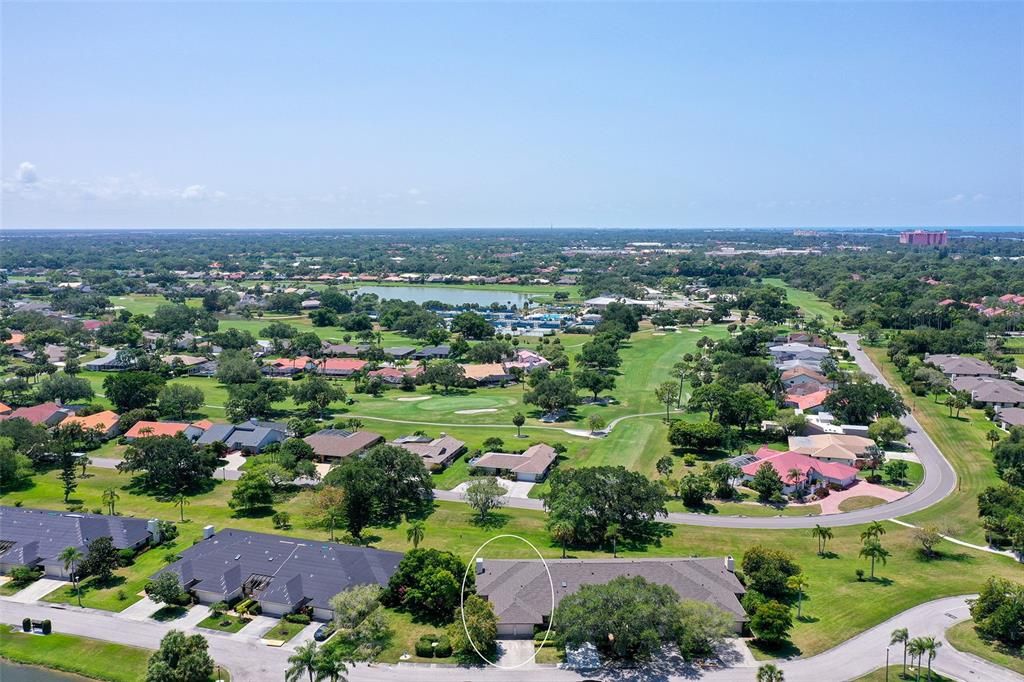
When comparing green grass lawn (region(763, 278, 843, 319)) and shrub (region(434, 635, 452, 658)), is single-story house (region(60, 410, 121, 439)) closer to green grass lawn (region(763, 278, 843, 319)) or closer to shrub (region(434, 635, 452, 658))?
shrub (region(434, 635, 452, 658))

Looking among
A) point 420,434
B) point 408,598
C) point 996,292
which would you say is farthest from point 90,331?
point 996,292

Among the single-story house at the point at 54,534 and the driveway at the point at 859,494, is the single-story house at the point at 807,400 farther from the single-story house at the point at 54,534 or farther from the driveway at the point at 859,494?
the single-story house at the point at 54,534

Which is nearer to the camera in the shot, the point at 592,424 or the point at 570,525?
the point at 570,525

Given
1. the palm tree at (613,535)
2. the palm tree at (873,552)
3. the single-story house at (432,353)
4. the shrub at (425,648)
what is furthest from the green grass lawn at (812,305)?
the shrub at (425,648)

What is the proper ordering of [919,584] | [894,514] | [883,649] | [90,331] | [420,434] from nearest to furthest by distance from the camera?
[883,649] < [919,584] < [894,514] < [420,434] < [90,331]

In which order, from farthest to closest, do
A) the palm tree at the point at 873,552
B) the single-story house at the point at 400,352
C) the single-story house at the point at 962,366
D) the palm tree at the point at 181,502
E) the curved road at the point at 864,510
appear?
the single-story house at the point at 400,352
the single-story house at the point at 962,366
the palm tree at the point at 181,502
the curved road at the point at 864,510
the palm tree at the point at 873,552

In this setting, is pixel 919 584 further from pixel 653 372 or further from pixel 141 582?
pixel 653 372
